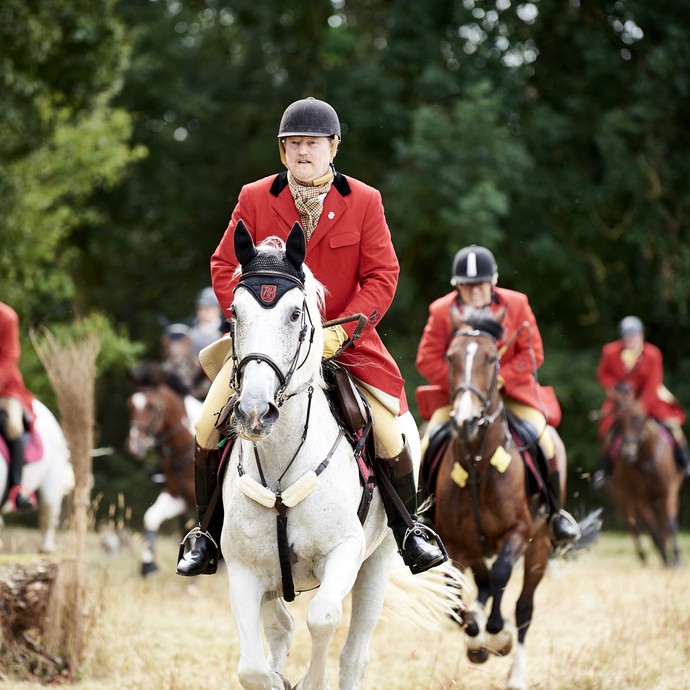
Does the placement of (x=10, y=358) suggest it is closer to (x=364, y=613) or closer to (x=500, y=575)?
(x=500, y=575)

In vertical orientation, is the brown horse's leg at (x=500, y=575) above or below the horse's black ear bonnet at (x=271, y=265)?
below

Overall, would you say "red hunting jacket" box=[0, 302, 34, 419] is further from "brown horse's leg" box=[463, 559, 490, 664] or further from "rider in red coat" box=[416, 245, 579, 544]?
"brown horse's leg" box=[463, 559, 490, 664]

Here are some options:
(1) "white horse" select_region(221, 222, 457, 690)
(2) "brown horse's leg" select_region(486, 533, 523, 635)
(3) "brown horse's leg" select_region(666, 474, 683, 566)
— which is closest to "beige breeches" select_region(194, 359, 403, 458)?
(1) "white horse" select_region(221, 222, 457, 690)

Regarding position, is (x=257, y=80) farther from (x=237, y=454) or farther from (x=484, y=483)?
(x=237, y=454)

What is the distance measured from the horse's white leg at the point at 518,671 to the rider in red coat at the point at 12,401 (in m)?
5.19

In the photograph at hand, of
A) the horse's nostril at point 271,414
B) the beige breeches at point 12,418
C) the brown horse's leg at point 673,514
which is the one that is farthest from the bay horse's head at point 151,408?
the horse's nostril at point 271,414

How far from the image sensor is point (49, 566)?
752cm

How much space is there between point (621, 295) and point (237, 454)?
19593mm

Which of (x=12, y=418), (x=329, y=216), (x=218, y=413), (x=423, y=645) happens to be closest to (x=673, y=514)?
(x=423, y=645)

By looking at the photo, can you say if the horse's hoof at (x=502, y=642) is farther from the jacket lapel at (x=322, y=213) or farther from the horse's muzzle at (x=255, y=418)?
the horse's muzzle at (x=255, y=418)

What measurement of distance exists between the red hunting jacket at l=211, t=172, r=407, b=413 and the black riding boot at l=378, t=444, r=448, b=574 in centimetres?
53

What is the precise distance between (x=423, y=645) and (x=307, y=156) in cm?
497

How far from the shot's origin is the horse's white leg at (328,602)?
5.00m

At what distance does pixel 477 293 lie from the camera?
874cm
